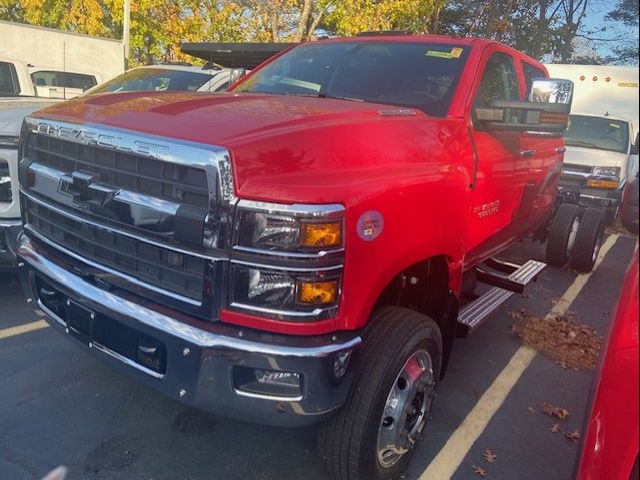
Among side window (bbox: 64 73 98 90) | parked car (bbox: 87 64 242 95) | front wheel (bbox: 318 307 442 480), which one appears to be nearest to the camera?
front wheel (bbox: 318 307 442 480)

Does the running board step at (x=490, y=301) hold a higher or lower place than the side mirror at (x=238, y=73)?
lower

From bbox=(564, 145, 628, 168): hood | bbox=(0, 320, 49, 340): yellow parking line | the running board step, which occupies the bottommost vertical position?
bbox=(0, 320, 49, 340): yellow parking line

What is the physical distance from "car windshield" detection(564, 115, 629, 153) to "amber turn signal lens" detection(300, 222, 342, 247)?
31.2 feet

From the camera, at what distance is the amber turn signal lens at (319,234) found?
81.4 inches

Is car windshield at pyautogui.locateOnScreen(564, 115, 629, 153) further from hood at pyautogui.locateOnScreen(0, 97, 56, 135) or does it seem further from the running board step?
hood at pyautogui.locateOnScreen(0, 97, 56, 135)

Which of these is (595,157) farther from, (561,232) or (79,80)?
(79,80)

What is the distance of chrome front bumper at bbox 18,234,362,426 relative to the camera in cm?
215

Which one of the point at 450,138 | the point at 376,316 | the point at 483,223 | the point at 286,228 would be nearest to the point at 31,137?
the point at 286,228

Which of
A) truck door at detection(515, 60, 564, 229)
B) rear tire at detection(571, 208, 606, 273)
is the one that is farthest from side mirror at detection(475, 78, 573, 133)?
rear tire at detection(571, 208, 606, 273)

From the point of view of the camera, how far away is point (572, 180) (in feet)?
31.2

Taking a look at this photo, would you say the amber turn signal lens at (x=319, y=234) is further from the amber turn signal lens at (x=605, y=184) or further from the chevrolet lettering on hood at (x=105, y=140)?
the amber turn signal lens at (x=605, y=184)

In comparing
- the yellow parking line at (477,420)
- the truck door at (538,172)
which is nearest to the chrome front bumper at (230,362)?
the yellow parking line at (477,420)

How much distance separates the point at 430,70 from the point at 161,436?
2.69 meters

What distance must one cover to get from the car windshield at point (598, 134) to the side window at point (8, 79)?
8998 millimetres
